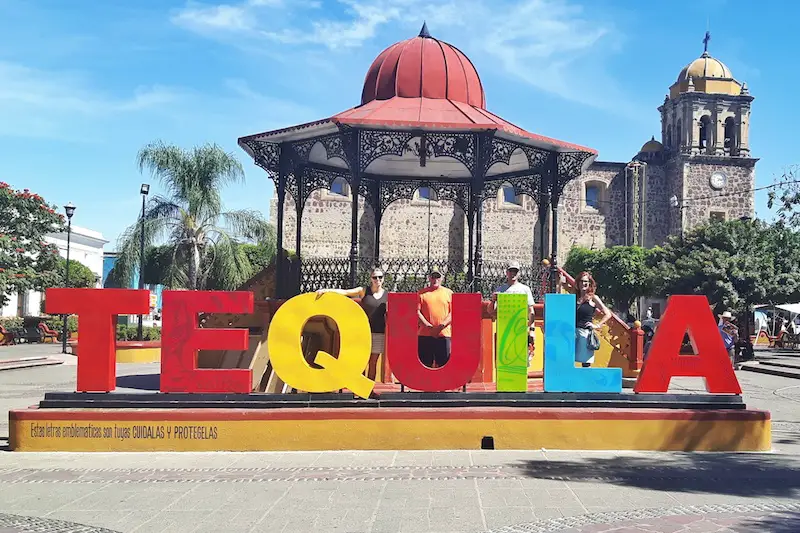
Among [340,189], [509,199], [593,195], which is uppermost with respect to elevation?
[593,195]

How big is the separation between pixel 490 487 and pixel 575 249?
45174mm

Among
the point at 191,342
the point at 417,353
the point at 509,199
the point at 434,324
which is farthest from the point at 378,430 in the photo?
the point at 509,199

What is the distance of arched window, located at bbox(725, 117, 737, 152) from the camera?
174ft

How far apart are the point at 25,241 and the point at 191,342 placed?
28.2 meters

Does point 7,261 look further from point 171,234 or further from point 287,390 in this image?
point 287,390

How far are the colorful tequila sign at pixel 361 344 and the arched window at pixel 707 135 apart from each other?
46967mm

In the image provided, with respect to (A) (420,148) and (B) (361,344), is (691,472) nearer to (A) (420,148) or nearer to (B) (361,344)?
(B) (361,344)

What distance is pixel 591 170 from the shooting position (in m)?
51.9

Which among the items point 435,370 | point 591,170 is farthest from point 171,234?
point 591,170

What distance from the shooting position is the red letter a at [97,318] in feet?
29.5

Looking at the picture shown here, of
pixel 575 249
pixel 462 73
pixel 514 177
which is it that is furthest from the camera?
pixel 575 249

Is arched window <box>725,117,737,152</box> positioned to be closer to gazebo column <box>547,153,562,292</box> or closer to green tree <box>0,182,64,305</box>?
green tree <box>0,182,64,305</box>

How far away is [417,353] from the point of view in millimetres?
9164

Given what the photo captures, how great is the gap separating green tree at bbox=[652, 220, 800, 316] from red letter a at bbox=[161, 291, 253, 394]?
30582 mm
